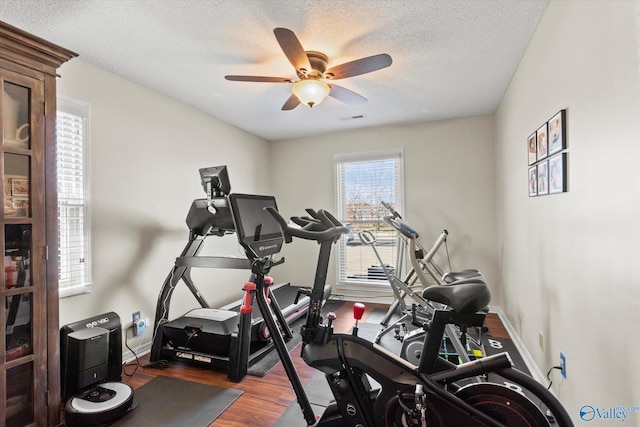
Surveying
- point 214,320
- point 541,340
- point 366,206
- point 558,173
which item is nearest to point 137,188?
point 214,320

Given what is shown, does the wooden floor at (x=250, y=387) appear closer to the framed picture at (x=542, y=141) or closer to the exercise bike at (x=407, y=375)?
the exercise bike at (x=407, y=375)

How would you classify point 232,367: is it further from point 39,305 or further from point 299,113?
point 299,113

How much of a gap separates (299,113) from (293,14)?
185cm

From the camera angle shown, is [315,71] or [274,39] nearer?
[274,39]

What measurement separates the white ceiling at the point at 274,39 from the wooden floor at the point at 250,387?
2515 millimetres

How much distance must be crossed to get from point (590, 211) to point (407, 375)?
115 centimetres

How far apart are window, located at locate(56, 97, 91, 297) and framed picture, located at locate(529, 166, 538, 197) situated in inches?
134

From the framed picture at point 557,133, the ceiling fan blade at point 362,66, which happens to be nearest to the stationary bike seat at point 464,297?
the framed picture at point 557,133

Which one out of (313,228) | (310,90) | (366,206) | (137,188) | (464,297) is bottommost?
(464,297)

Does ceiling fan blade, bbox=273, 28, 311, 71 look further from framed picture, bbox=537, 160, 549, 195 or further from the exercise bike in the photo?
framed picture, bbox=537, 160, 549, 195

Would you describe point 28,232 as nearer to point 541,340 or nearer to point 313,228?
point 313,228

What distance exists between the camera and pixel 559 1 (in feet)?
5.63

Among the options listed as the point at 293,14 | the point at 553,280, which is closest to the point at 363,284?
the point at 553,280

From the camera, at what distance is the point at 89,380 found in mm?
2014
